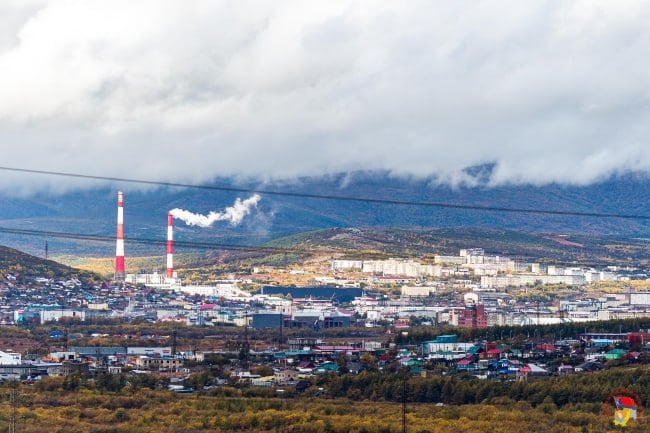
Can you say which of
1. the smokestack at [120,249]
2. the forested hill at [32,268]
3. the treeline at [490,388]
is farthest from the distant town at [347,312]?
the treeline at [490,388]

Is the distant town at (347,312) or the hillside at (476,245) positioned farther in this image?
the hillside at (476,245)

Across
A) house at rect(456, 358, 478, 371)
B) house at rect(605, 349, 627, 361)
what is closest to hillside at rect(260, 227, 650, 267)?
house at rect(605, 349, 627, 361)

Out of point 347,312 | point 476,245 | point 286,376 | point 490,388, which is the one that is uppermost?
point 476,245

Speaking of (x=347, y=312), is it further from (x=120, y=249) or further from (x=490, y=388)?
(x=490, y=388)

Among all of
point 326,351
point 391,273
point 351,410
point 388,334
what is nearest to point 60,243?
point 391,273

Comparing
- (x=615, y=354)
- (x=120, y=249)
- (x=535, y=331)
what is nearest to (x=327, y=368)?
(x=615, y=354)

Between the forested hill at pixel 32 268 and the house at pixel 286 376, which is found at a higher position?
the forested hill at pixel 32 268

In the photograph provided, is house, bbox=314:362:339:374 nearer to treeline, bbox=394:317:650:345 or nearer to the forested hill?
treeline, bbox=394:317:650:345

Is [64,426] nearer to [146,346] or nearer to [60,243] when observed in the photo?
[146,346]

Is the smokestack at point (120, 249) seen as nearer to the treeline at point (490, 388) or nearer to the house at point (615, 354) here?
the house at point (615, 354)
